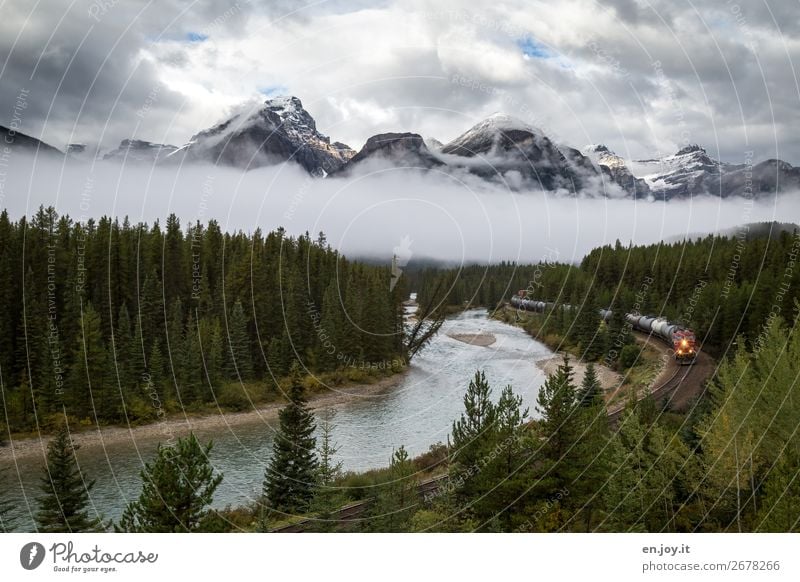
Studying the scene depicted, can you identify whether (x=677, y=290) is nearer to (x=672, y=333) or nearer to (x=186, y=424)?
(x=672, y=333)

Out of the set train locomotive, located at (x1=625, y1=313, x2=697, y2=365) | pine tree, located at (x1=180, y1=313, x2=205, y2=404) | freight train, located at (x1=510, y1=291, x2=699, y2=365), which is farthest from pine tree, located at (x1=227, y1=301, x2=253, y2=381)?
train locomotive, located at (x1=625, y1=313, x2=697, y2=365)

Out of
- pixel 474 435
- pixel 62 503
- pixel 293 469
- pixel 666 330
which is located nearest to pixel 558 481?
pixel 474 435

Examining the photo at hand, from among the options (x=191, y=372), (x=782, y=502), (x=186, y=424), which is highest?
(x=782, y=502)

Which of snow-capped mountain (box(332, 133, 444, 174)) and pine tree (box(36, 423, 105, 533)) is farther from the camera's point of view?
snow-capped mountain (box(332, 133, 444, 174))

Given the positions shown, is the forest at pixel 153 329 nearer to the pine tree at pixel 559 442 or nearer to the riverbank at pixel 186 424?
the riverbank at pixel 186 424

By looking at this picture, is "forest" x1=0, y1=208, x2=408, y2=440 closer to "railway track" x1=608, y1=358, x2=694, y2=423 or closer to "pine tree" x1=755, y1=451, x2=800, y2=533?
"railway track" x1=608, y1=358, x2=694, y2=423
